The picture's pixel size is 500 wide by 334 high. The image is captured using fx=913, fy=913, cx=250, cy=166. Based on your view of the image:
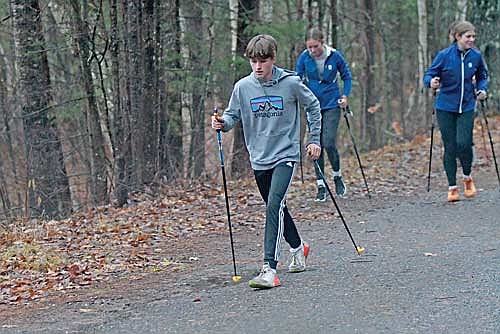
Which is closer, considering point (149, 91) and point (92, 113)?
point (149, 91)

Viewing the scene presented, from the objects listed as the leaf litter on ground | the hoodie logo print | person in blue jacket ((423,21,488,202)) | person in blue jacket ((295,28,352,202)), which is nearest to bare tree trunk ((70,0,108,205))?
the leaf litter on ground

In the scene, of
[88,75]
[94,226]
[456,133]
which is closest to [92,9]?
[88,75]

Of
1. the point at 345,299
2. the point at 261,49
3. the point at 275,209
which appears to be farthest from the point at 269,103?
the point at 345,299

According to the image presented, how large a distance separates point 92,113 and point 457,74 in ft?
23.2

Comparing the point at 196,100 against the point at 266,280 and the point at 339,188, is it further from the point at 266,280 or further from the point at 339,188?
the point at 266,280

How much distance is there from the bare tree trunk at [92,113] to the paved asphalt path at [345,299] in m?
6.56

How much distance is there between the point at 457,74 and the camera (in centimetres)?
1192

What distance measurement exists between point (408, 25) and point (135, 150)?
2276cm

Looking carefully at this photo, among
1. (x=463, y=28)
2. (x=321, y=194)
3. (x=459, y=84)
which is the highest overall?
(x=463, y=28)

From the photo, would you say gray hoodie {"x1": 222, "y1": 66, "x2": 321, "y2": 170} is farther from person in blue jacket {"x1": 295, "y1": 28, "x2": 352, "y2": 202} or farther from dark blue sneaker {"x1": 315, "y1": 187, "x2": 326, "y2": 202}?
dark blue sneaker {"x1": 315, "y1": 187, "x2": 326, "y2": 202}

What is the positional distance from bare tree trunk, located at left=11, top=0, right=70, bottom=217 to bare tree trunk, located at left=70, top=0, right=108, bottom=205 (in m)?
0.96

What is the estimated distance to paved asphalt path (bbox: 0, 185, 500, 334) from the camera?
21.4 ft

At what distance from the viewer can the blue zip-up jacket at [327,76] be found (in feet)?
41.0

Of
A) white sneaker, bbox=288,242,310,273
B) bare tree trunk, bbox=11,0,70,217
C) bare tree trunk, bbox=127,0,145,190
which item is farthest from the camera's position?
bare tree trunk, bbox=127,0,145,190
